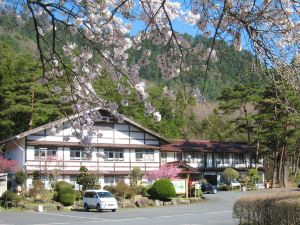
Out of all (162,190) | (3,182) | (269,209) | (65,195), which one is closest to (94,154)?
(162,190)

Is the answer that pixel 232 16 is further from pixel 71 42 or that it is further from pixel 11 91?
pixel 11 91

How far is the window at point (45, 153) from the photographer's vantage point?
35.5m

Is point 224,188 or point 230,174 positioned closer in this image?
point 230,174

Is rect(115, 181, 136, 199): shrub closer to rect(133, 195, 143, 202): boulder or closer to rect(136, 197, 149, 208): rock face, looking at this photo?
rect(133, 195, 143, 202): boulder

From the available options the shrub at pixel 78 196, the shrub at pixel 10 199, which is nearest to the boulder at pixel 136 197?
the shrub at pixel 78 196

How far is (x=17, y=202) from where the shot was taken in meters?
27.6

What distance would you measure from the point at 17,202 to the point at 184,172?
1794 centimetres

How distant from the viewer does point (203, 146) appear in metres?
50.4

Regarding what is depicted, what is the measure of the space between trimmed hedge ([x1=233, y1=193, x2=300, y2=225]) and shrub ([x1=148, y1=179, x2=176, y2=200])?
57.8ft

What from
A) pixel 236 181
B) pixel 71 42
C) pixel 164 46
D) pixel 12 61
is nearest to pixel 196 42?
pixel 164 46

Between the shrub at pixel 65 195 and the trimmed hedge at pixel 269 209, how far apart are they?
16.1 meters

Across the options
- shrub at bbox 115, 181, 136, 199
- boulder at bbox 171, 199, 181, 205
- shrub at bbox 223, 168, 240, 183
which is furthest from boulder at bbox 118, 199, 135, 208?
shrub at bbox 223, 168, 240, 183

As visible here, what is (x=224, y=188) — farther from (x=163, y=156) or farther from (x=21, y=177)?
(x=21, y=177)

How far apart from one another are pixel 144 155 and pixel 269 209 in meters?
29.4
